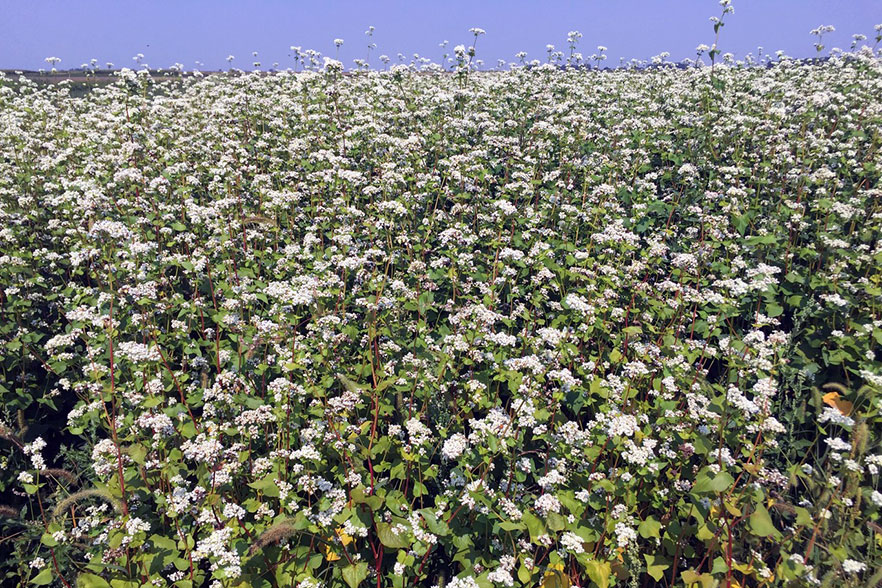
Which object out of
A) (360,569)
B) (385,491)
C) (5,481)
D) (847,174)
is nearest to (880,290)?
(847,174)

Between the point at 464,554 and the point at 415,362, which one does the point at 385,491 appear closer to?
the point at 464,554

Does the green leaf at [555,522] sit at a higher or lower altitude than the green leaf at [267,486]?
higher

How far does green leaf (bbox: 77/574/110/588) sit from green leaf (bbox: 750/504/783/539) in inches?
172

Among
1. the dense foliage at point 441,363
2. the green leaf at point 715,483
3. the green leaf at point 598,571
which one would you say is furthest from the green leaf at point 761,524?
the green leaf at point 598,571

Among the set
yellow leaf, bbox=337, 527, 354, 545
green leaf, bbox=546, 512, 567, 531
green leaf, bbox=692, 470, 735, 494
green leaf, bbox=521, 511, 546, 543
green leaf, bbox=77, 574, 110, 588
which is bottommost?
green leaf, bbox=77, 574, 110, 588

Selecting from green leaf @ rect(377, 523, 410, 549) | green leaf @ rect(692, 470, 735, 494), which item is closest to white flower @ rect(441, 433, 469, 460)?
green leaf @ rect(377, 523, 410, 549)

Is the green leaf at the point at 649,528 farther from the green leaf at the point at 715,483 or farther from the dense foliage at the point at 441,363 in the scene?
the green leaf at the point at 715,483

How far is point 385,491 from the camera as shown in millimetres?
3881

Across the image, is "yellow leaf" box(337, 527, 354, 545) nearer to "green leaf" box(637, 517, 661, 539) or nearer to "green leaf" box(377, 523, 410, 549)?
"green leaf" box(377, 523, 410, 549)

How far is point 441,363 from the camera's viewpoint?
4.64m

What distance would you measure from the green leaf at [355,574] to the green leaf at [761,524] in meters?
2.56

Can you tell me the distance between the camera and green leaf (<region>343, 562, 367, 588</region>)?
3.23 meters

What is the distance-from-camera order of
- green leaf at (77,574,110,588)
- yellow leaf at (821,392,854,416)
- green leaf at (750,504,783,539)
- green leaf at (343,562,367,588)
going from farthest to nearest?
yellow leaf at (821,392,854,416), green leaf at (77,574,110,588), green leaf at (343,562,367,588), green leaf at (750,504,783,539)

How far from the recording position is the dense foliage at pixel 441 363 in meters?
3.53
